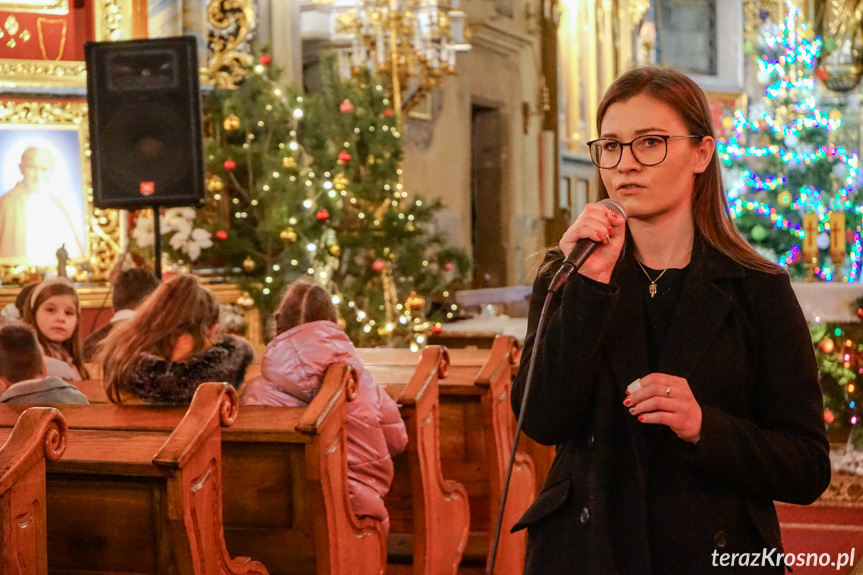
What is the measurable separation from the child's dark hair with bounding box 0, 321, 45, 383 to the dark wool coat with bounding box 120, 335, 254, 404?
16.6 inches

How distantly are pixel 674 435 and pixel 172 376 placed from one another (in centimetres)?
217

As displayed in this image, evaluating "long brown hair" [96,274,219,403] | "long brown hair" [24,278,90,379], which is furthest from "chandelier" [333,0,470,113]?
"long brown hair" [96,274,219,403]

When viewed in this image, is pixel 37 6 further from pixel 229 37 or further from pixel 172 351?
pixel 172 351

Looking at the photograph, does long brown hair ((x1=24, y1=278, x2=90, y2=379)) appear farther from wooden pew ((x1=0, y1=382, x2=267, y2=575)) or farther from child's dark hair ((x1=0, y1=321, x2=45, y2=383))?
wooden pew ((x1=0, y1=382, x2=267, y2=575))

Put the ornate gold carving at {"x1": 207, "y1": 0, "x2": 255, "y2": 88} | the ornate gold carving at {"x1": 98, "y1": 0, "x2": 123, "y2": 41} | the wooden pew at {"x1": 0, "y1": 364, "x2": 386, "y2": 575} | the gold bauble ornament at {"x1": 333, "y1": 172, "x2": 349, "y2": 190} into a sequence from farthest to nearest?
1. the ornate gold carving at {"x1": 207, "y1": 0, "x2": 255, "y2": 88}
2. the ornate gold carving at {"x1": 98, "y1": 0, "x2": 123, "y2": 41}
3. the gold bauble ornament at {"x1": 333, "y1": 172, "x2": 349, "y2": 190}
4. the wooden pew at {"x1": 0, "y1": 364, "x2": 386, "y2": 575}

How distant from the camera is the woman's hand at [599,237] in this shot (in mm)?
1462

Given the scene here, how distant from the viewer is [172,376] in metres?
3.37

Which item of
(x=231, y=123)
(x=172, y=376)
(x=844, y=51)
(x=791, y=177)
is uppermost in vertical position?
(x=844, y=51)

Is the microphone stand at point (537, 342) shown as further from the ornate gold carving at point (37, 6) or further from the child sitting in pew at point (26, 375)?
the ornate gold carving at point (37, 6)

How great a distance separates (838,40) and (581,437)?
13.2 meters

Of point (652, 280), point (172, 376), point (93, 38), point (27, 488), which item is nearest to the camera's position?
point (652, 280)

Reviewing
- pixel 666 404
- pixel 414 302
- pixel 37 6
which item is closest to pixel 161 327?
pixel 666 404

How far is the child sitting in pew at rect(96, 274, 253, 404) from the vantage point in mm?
3381

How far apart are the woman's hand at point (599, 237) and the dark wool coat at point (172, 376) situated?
2112 mm
